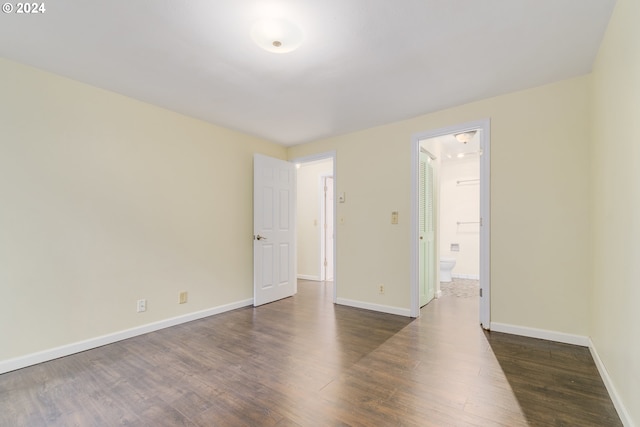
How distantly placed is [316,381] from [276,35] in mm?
2325

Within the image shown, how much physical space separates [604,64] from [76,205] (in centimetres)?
426

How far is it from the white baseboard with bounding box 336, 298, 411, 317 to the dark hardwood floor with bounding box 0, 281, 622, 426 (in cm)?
44

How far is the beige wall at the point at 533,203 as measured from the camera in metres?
2.52

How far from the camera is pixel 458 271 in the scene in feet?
19.1

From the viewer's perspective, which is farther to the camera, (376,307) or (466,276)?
(466,276)

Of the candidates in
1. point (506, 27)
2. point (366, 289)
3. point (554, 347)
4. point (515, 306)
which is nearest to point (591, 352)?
point (554, 347)

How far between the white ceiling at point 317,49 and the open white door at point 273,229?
4.01 feet

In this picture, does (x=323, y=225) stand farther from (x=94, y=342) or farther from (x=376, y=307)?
(x=94, y=342)

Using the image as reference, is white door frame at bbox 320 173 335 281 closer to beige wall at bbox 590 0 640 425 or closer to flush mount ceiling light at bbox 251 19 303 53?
flush mount ceiling light at bbox 251 19 303 53

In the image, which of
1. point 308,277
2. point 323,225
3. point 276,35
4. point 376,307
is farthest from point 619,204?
point 308,277

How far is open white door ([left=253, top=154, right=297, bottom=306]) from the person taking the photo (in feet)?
12.9

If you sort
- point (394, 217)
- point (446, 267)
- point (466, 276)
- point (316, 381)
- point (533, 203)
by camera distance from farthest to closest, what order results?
point (466, 276) → point (446, 267) → point (394, 217) → point (533, 203) → point (316, 381)

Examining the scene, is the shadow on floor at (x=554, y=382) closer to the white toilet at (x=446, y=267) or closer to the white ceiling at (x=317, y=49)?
the white ceiling at (x=317, y=49)

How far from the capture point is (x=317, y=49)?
2.06m
